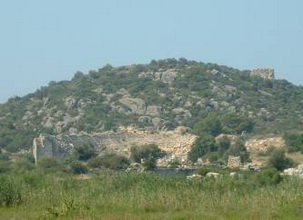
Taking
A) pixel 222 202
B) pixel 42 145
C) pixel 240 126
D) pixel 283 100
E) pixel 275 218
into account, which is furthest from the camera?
pixel 283 100

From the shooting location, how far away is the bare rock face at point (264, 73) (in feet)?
342

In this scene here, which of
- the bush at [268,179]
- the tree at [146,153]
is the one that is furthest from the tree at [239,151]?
the bush at [268,179]

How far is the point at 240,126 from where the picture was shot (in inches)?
2766

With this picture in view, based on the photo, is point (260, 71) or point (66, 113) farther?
point (260, 71)

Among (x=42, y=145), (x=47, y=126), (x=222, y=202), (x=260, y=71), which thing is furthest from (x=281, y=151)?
(x=260, y=71)

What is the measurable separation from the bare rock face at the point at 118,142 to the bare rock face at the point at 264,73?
37.7 m

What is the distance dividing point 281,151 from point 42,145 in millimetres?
17506

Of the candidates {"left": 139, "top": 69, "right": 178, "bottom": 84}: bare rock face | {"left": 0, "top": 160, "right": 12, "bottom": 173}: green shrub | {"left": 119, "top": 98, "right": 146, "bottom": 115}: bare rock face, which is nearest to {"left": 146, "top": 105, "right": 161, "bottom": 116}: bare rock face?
{"left": 119, "top": 98, "right": 146, "bottom": 115}: bare rock face

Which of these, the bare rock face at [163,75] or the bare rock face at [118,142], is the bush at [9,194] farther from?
the bare rock face at [163,75]

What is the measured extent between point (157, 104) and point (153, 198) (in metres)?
54.3

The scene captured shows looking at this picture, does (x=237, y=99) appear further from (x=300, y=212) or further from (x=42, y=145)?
(x=300, y=212)

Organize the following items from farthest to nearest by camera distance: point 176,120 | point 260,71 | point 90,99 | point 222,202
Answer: point 260,71 → point 90,99 → point 176,120 → point 222,202

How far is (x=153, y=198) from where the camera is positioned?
26672 millimetres

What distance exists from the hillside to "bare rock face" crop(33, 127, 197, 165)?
3245 mm
